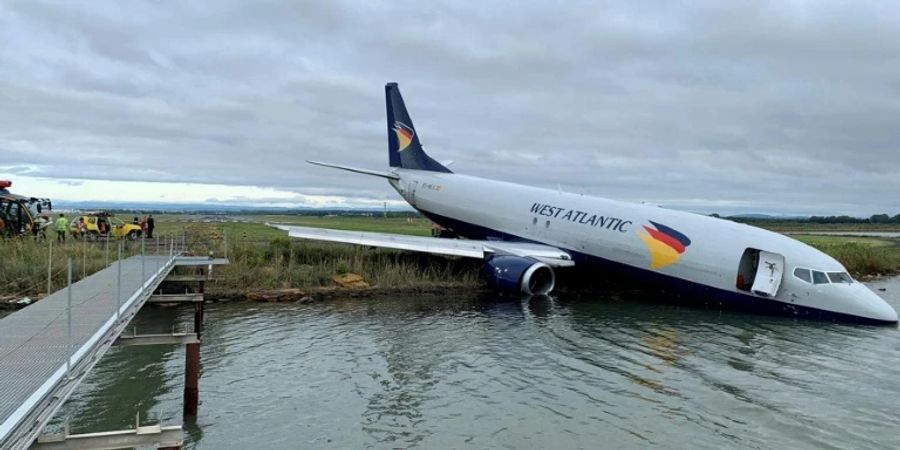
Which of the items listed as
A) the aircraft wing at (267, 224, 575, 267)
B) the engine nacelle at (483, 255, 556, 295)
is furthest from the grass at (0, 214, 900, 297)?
the engine nacelle at (483, 255, 556, 295)

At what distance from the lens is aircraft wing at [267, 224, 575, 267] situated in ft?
83.4

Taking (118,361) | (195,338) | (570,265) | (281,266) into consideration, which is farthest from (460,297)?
(195,338)

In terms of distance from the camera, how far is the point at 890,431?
11.1 m

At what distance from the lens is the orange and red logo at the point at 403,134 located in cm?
3688

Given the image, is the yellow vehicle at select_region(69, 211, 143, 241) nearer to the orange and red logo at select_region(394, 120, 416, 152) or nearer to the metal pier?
the orange and red logo at select_region(394, 120, 416, 152)

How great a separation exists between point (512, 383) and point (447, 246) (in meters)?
13.6

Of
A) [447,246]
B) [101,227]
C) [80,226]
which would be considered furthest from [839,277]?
[80,226]

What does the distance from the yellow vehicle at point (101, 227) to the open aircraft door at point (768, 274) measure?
30.0 m

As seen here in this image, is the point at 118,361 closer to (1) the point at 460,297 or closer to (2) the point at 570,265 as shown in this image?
(1) the point at 460,297

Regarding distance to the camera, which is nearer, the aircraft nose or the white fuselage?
the aircraft nose

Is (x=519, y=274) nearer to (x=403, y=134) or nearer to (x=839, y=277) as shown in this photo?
(x=839, y=277)

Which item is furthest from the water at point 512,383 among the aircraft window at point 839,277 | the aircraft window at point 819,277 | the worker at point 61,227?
the worker at point 61,227

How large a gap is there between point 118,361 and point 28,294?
963 centimetres

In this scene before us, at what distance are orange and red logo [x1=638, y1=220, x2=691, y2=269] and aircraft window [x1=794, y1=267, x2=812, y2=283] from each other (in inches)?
130
